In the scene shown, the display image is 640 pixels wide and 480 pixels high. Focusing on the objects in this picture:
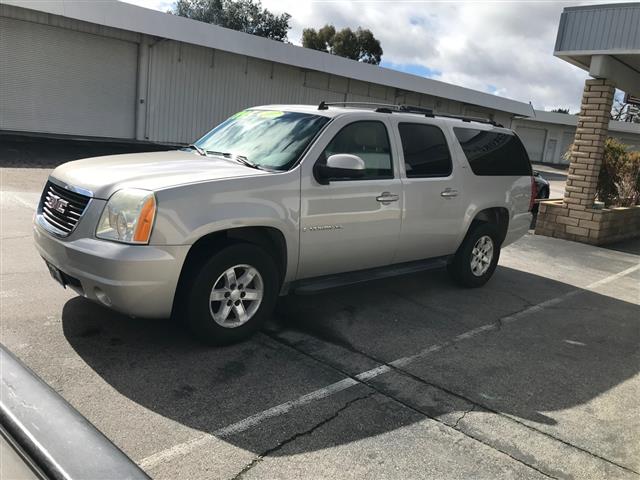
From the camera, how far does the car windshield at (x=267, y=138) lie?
4.66 metres

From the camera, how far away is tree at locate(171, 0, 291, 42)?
52.3 m

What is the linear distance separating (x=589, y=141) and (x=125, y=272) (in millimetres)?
9815

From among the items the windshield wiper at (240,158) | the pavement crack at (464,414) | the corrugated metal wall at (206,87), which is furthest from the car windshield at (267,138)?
the corrugated metal wall at (206,87)

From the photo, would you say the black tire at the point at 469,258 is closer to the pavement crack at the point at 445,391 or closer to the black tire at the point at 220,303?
the pavement crack at the point at 445,391

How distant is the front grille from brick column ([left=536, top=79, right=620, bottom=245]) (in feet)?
31.7

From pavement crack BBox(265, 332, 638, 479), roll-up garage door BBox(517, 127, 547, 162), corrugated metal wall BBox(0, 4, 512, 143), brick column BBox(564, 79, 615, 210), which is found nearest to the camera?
pavement crack BBox(265, 332, 638, 479)

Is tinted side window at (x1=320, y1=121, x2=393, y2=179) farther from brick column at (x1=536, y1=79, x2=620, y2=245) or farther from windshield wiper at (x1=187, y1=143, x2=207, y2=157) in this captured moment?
brick column at (x1=536, y1=79, x2=620, y2=245)

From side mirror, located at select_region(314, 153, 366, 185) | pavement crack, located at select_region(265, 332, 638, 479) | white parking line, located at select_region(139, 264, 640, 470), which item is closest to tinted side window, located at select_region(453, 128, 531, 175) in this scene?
white parking line, located at select_region(139, 264, 640, 470)

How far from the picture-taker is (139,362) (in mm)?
3912

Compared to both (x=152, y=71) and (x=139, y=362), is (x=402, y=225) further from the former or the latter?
(x=152, y=71)

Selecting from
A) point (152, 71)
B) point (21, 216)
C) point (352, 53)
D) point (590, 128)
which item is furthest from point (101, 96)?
point (352, 53)

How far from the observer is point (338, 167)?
4.54 metres

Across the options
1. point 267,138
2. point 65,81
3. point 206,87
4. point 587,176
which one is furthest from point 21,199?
point 206,87

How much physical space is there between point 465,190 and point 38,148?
1424cm
